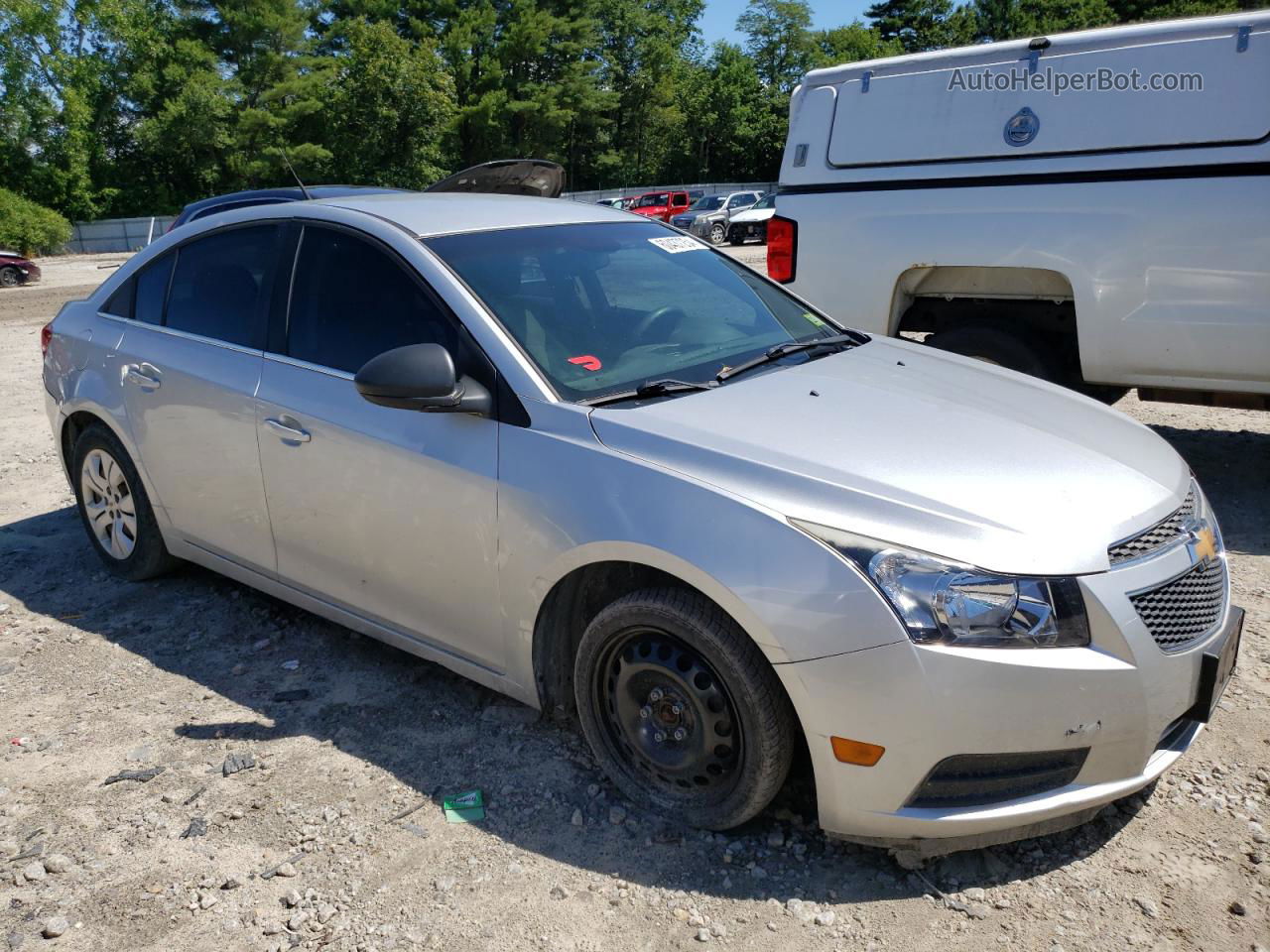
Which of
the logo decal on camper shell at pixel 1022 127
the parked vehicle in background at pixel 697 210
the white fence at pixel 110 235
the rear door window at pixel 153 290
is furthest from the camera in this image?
the white fence at pixel 110 235

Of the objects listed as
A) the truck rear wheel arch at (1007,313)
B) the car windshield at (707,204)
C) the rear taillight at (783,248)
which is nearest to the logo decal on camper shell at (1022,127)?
the truck rear wheel arch at (1007,313)

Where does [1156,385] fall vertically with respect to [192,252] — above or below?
below

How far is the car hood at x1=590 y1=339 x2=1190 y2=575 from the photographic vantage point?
2477 mm

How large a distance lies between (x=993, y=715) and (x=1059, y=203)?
394 centimetres

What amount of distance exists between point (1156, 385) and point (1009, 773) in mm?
3751

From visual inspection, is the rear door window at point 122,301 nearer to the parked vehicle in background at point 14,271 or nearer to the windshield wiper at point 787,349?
the windshield wiper at point 787,349

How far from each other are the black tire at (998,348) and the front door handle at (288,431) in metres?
3.80

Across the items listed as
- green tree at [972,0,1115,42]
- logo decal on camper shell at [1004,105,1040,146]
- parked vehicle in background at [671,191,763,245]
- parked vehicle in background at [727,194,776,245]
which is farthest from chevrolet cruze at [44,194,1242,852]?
green tree at [972,0,1115,42]

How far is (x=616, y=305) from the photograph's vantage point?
11.6ft

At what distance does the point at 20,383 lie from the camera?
10.4 m

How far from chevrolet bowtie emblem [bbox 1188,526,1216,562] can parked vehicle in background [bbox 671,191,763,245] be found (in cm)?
2827

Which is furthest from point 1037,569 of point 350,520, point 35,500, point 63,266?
point 63,266

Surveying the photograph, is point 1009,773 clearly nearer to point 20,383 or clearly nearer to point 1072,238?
point 1072,238

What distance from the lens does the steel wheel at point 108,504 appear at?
4.63 m
